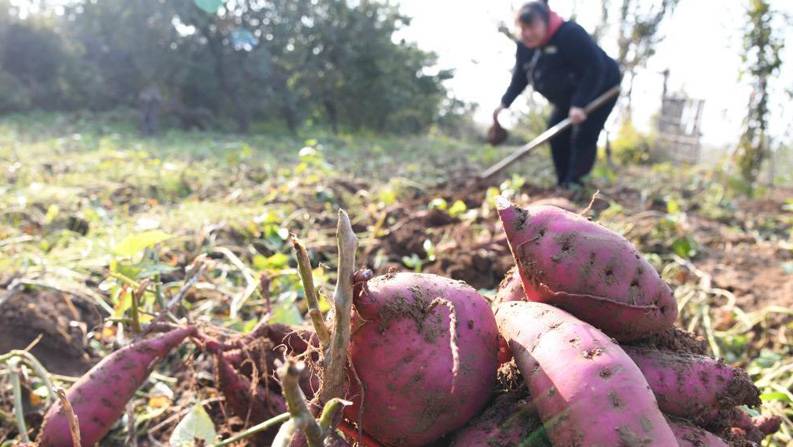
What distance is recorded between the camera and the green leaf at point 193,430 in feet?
3.84

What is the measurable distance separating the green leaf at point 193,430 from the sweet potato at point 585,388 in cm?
67

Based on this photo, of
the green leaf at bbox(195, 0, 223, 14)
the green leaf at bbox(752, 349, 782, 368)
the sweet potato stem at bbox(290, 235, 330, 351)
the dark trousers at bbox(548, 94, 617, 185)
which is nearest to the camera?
the sweet potato stem at bbox(290, 235, 330, 351)

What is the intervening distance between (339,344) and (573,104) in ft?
15.1

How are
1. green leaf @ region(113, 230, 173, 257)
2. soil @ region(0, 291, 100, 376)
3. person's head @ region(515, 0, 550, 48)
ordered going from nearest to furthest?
green leaf @ region(113, 230, 173, 257) → soil @ region(0, 291, 100, 376) → person's head @ region(515, 0, 550, 48)

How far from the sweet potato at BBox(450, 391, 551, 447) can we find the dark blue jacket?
14.4 ft

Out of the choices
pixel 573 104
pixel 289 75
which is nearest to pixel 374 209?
pixel 573 104

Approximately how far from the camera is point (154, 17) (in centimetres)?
1399

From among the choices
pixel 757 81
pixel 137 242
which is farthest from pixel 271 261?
pixel 757 81

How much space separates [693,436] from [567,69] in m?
4.69

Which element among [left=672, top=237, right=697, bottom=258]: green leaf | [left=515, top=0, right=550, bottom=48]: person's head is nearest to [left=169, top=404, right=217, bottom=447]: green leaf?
[left=672, top=237, right=697, bottom=258]: green leaf

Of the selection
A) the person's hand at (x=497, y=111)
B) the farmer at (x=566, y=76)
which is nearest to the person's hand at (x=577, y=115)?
the farmer at (x=566, y=76)

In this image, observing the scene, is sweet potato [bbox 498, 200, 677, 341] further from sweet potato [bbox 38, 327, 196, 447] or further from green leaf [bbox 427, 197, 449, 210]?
green leaf [bbox 427, 197, 449, 210]

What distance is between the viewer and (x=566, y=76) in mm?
5211

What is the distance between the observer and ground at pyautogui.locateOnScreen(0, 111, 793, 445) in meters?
1.71
